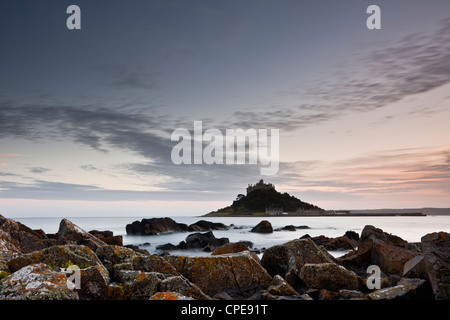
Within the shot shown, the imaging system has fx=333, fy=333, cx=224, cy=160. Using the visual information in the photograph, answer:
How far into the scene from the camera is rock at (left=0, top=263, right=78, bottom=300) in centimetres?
768

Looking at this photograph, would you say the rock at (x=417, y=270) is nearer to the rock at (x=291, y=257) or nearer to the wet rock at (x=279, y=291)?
the rock at (x=291, y=257)

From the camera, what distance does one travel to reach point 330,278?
11203mm

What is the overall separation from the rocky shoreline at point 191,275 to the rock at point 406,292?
27 mm

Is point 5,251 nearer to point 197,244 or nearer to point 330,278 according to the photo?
point 330,278

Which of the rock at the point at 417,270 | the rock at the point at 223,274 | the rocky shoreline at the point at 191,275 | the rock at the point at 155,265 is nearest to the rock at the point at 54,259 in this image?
the rocky shoreline at the point at 191,275

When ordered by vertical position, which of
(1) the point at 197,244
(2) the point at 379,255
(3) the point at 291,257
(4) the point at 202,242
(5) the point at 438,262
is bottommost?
(1) the point at 197,244

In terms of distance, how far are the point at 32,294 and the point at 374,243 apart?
15.9 m

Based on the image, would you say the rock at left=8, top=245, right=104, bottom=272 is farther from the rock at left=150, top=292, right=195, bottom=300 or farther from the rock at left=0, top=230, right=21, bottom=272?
the rock at left=150, top=292, right=195, bottom=300

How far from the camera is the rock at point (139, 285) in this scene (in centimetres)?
933

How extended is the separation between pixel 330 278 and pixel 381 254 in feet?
22.5

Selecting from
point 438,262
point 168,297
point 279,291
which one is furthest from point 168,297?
point 438,262
